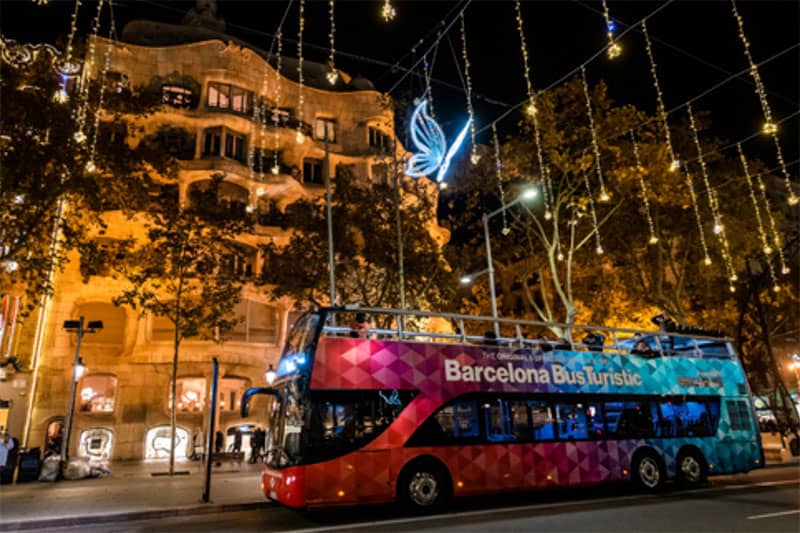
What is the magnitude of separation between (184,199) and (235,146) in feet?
16.4

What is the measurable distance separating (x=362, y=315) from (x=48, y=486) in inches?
474

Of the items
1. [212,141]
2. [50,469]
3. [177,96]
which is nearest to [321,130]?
[212,141]

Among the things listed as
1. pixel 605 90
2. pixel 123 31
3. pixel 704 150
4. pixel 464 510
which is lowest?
pixel 464 510

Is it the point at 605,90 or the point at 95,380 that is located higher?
the point at 605,90

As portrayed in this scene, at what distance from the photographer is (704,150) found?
72.9ft

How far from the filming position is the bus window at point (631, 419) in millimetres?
13242

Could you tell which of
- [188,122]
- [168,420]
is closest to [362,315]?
[168,420]

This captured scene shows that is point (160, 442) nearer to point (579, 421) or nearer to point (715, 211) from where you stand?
point (579, 421)

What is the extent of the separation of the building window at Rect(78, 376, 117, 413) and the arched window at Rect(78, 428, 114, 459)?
1035 millimetres

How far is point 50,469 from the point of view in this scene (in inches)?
689

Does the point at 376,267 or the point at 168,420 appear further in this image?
the point at 168,420

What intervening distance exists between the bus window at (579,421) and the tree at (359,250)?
39.9ft

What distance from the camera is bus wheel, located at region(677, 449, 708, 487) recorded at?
1383 cm

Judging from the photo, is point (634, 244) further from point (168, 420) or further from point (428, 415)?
point (168, 420)
